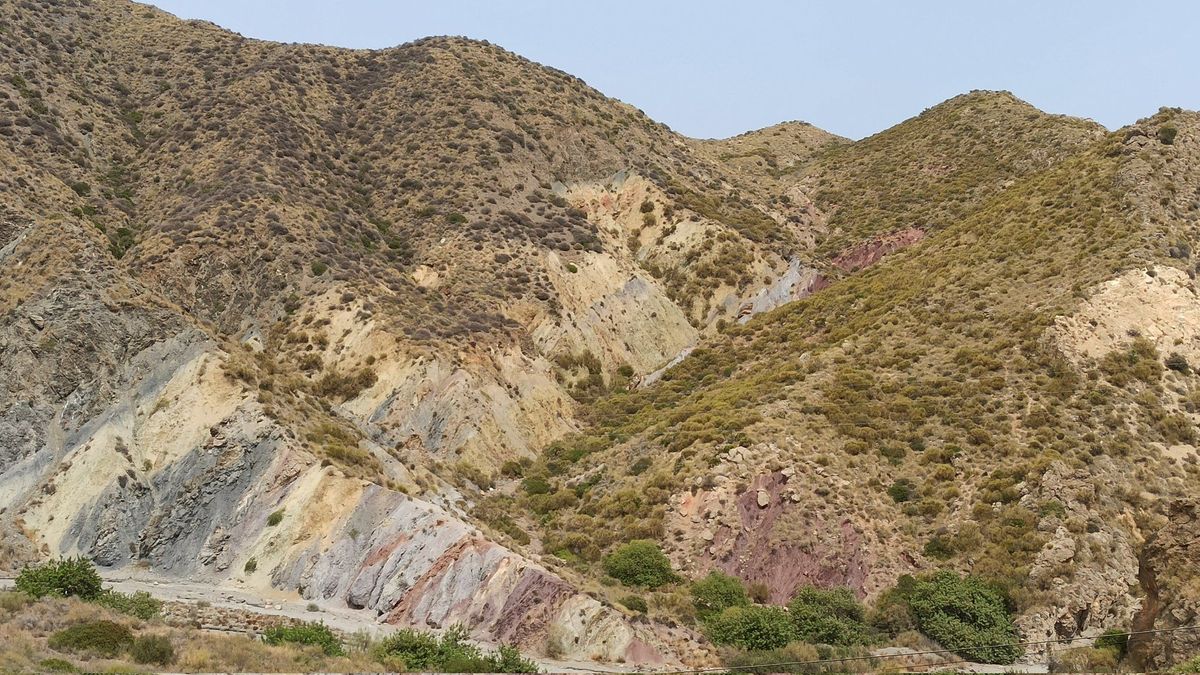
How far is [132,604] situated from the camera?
32.4 m

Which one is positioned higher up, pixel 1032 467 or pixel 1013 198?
pixel 1013 198

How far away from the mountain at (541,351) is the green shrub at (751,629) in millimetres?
1430

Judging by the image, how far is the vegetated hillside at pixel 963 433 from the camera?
137 feet

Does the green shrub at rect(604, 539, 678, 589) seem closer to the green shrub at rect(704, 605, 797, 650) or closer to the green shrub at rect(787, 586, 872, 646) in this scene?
the green shrub at rect(704, 605, 797, 650)

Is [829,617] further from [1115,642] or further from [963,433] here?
[963,433]

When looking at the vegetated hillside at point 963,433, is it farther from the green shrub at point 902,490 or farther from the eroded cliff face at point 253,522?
the eroded cliff face at point 253,522

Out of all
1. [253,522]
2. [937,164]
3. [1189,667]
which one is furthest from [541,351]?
[937,164]

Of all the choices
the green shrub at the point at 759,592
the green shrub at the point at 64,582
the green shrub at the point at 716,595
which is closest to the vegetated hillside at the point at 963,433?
the green shrub at the point at 759,592

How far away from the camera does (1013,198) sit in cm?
7081

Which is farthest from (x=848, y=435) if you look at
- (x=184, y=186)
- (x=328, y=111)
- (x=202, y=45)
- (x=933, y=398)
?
(x=202, y=45)

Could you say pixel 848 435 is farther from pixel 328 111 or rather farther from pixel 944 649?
pixel 328 111

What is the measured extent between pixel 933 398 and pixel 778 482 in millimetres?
10485

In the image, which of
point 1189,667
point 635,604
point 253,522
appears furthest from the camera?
point 253,522

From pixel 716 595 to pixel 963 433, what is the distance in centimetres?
1550
